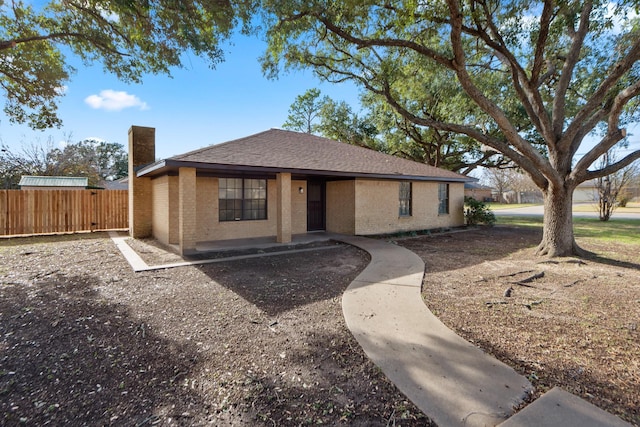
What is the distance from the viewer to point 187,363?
10.4ft

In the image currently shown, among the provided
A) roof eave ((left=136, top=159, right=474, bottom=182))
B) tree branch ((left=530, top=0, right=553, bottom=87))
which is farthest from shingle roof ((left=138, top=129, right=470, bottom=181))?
tree branch ((left=530, top=0, right=553, bottom=87))

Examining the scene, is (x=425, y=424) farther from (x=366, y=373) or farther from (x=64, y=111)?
(x=64, y=111)

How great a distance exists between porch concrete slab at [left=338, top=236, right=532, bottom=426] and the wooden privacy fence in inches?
536

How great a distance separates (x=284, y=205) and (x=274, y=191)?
62.1 inches

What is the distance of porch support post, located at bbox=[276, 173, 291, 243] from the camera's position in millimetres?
9758

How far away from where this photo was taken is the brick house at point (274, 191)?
880cm

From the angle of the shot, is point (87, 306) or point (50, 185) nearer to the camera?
point (87, 306)

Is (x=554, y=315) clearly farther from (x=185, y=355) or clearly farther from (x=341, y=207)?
(x=341, y=207)

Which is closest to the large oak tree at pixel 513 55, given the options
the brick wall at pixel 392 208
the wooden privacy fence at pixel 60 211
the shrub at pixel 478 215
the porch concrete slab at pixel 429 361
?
the brick wall at pixel 392 208

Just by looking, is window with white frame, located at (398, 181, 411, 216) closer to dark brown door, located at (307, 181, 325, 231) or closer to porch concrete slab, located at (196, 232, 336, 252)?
dark brown door, located at (307, 181, 325, 231)

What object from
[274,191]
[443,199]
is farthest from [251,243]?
[443,199]

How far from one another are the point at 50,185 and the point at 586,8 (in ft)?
97.0

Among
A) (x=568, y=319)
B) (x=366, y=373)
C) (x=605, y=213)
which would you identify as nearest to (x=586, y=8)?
(x=568, y=319)

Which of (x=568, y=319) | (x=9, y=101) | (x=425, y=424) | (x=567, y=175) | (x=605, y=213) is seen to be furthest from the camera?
(x=605, y=213)
